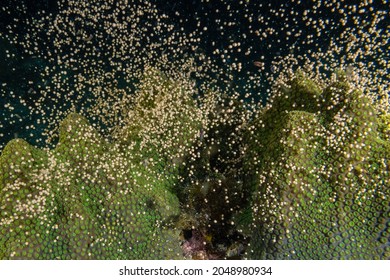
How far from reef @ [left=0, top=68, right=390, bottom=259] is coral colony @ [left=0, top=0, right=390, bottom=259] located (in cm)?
1

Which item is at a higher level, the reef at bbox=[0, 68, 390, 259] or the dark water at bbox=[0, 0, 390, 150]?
the dark water at bbox=[0, 0, 390, 150]

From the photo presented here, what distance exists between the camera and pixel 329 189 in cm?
279

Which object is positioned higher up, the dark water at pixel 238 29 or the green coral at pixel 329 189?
the dark water at pixel 238 29

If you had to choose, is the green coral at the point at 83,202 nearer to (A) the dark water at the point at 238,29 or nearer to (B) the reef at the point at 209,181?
(B) the reef at the point at 209,181

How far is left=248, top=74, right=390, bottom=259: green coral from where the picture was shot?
269 cm

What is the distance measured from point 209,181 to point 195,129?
0.64 m

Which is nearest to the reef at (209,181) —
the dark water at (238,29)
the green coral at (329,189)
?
the green coral at (329,189)

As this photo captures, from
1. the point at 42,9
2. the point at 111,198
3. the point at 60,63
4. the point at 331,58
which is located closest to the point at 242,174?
the point at 111,198

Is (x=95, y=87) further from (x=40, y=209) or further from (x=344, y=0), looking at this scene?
(x=344, y=0)

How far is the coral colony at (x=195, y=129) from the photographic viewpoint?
9.07 ft

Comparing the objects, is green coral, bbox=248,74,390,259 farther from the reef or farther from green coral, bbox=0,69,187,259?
green coral, bbox=0,69,187,259

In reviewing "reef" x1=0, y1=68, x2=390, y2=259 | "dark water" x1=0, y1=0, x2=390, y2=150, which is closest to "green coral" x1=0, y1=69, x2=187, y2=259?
"reef" x1=0, y1=68, x2=390, y2=259

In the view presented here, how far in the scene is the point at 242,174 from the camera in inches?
133

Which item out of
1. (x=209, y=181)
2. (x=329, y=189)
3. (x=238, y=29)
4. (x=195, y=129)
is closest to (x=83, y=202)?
(x=209, y=181)
